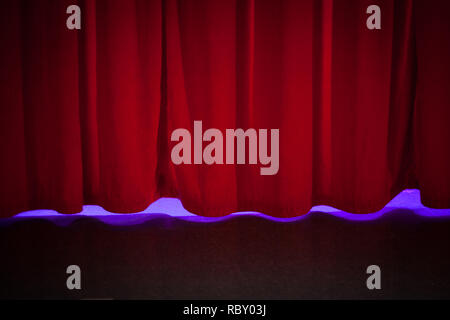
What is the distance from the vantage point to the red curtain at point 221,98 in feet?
7.63

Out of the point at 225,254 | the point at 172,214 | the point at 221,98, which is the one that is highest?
the point at 221,98

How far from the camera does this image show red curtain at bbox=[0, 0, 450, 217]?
2.33 m

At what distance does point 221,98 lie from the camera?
93.3 inches

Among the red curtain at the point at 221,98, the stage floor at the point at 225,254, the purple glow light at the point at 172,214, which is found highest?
the red curtain at the point at 221,98

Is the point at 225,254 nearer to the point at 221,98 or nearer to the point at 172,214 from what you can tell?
the point at 172,214

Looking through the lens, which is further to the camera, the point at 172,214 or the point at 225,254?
the point at 172,214

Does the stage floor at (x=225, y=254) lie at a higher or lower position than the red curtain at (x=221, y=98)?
lower

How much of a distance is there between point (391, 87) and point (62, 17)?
1.87m

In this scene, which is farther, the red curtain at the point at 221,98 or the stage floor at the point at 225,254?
the red curtain at the point at 221,98

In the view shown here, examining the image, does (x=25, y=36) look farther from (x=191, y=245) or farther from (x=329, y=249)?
(x=329, y=249)

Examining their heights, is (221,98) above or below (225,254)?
above

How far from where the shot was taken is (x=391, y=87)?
8.02ft

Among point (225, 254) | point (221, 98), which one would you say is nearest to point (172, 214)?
point (225, 254)
